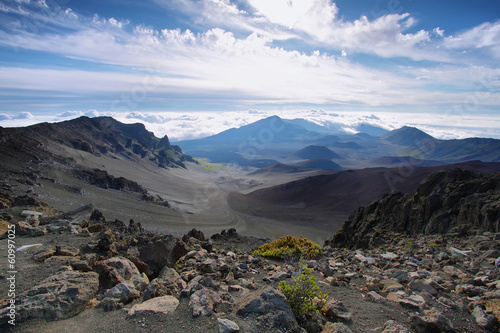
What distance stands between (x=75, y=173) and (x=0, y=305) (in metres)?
56.7

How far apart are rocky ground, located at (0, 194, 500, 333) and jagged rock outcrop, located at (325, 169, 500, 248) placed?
3065 millimetres

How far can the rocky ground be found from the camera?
160 inches

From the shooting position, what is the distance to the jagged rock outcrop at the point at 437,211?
1109cm

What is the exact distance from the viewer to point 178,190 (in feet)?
285

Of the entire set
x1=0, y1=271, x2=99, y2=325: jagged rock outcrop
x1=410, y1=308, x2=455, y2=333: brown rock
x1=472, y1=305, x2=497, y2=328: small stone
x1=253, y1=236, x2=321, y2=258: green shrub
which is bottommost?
x1=253, y1=236, x2=321, y2=258: green shrub

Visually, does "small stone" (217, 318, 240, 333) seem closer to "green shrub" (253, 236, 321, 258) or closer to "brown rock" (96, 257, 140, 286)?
"brown rock" (96, 257, 140, 286)

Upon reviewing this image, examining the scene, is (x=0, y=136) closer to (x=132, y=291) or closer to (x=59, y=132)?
(x=59, y=132)

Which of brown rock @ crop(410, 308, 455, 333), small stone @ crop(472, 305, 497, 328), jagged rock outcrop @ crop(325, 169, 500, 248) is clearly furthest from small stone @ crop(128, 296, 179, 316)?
jagged rock outcrop @ crop(325, 169, 500, 248)

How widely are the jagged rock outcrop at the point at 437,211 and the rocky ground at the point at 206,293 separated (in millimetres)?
3065

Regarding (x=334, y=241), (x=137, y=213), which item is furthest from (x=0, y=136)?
(x=334, y=241)

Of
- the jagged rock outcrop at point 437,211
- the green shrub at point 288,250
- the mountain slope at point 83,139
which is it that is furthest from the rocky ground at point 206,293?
the mountain slope at point 83,139

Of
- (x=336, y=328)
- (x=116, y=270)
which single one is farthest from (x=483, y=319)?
(x=116, y=270)

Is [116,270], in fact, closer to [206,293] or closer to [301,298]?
[206,293]

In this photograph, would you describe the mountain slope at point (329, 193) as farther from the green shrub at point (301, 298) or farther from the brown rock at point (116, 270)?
the green shrub at point (301, 298)
